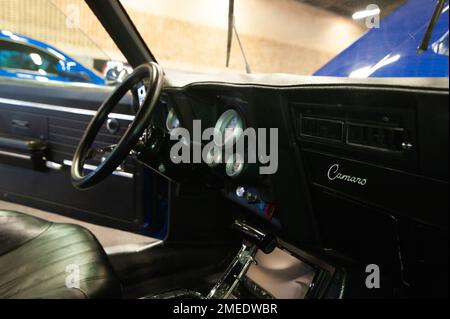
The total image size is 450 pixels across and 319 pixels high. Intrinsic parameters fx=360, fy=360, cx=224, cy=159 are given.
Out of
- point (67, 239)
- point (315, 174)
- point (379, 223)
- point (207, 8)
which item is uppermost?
point (207, 8)

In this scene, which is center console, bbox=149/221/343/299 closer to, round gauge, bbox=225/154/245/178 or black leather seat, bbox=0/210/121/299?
round gauge, bbox=225/154/245/178

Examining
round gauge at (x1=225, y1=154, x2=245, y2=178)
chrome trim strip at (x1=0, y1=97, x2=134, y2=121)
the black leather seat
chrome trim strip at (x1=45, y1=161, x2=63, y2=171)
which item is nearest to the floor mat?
chrome trim strip at (x1=45, y1=161, x2=63, y2=171)

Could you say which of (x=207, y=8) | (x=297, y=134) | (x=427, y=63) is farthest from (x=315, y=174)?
(x=207, y=8)

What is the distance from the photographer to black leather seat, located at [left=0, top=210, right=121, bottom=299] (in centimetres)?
111

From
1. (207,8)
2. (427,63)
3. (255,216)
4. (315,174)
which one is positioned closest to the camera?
(427,63)

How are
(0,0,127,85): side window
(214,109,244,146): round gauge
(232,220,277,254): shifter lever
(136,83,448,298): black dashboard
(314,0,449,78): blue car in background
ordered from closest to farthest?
1. (136,83,448,298): black dashboard
2. (314,0,449,78): blue car in background
3. (214,109,244,146): round gauge
4. (232,220,277,254): shifter lever
5. (0,0,127,85): side window

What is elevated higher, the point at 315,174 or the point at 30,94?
the point at 30,94

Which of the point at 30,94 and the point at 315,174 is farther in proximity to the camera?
the point at 30,94

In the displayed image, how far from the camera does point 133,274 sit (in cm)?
173

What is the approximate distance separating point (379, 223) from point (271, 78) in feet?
1.64

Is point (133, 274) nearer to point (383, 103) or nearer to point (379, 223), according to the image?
point (379, 223)

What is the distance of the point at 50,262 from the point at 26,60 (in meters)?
1.44

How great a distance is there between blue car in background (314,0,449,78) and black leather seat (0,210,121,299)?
3.56ft

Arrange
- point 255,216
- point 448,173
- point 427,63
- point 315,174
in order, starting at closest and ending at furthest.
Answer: point 448,173
point 427,63
point 315,174
point 255,216
